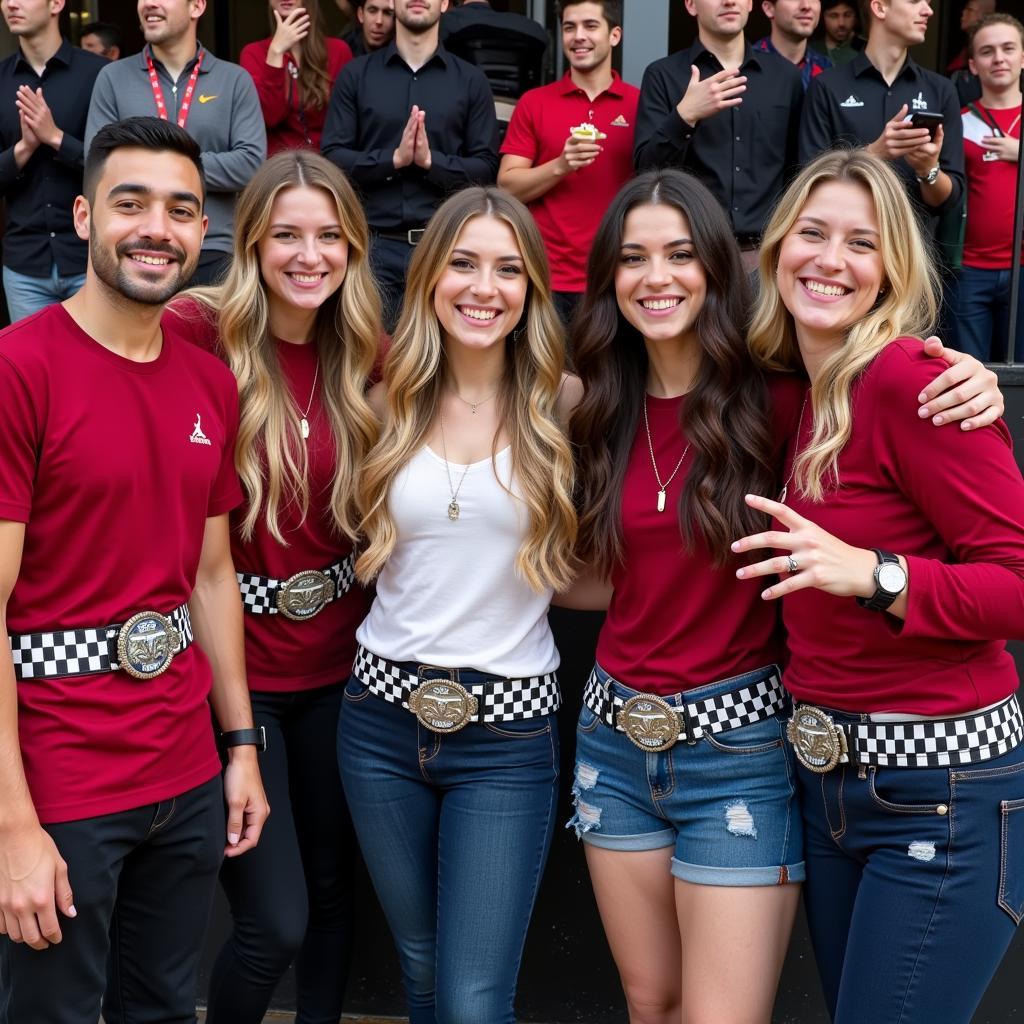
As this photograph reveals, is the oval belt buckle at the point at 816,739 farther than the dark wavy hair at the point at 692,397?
No

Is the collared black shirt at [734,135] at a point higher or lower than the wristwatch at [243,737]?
higher

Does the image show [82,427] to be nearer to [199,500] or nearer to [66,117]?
[199,500]

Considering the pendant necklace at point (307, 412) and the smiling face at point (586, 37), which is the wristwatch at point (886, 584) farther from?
the smiling face at point (586, 37)

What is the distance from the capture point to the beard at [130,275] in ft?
7.91

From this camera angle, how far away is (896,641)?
236cm

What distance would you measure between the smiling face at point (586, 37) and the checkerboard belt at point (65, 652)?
3767 millimetres

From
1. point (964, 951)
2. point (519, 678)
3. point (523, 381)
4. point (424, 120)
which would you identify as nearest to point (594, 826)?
point (519, 678)

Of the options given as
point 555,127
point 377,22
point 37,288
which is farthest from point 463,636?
point 377,22

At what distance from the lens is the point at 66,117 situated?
554cm

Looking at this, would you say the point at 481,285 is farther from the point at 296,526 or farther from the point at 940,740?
the point at 940,740

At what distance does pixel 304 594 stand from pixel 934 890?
1.55m

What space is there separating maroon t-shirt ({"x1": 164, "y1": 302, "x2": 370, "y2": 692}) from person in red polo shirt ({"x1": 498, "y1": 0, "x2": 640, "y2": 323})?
2.27 m

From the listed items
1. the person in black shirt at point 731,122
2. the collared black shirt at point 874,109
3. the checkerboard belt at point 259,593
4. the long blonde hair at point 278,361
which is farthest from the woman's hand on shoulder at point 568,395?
the collared black shirt at point 874,109

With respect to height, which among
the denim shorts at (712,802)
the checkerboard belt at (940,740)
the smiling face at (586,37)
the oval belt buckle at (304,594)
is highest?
the smiling face at (586,37)
